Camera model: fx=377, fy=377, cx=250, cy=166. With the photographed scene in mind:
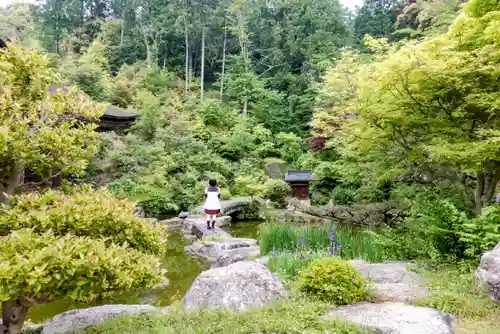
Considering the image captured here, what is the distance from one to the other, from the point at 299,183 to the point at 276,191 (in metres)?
0.85

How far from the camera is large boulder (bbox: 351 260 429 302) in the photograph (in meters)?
3.92

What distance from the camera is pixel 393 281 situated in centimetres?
443

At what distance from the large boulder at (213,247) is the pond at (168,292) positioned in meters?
0.22

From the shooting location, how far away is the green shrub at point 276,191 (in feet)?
42.6

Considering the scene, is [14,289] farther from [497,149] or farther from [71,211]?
[497,149]

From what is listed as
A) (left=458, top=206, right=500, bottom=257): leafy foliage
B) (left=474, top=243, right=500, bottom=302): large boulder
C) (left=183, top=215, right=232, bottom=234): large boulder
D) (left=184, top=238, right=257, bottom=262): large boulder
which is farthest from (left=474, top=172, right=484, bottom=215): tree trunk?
(left=183, top=215, right=232, bottom=234): large boulder

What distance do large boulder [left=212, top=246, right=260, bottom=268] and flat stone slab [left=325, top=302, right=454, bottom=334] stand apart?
3053 mm

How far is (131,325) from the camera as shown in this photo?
3154 mm

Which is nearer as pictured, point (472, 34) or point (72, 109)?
point (72, 109)

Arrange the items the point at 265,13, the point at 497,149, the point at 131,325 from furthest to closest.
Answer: the point at 265,13 → the point at 497,149 → the point at 131,325

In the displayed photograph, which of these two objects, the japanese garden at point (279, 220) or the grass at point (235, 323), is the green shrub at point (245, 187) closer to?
the japanese garden at point (279, 220)

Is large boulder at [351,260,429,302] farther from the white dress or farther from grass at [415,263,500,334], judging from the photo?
the white dress

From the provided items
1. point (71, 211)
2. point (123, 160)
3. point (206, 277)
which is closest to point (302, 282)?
point (206, 277)

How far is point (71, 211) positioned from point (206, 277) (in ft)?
5.91
